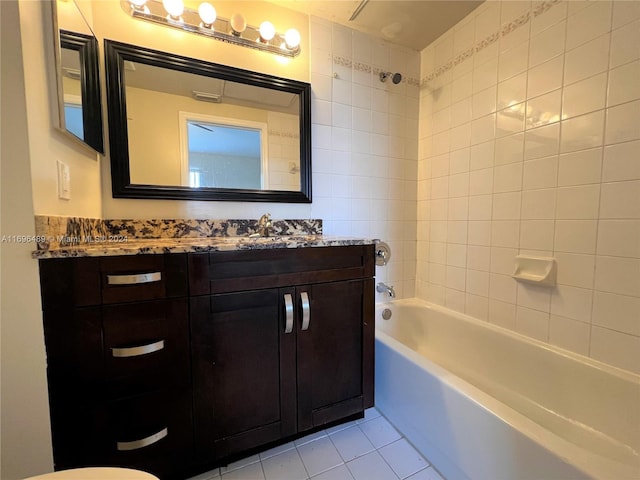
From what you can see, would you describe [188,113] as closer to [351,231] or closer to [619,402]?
[351,231]

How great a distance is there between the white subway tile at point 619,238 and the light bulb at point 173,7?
2.13 metres

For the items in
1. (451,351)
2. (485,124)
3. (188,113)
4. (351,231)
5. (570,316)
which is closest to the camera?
(570,316)

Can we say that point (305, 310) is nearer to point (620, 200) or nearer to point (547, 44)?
point (620, 200)

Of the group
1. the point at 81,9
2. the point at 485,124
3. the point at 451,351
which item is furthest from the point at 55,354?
the point at 485,124

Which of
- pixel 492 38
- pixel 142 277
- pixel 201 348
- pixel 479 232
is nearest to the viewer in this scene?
pixel 142 277

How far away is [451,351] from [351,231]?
101 centimetres

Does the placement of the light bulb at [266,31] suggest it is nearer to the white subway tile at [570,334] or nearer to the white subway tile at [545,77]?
the white subway tile at [545,77]

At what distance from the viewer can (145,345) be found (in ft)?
2.82

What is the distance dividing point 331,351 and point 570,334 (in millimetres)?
1103

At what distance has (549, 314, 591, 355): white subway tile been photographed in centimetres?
116

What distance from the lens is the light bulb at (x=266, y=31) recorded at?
1.44m

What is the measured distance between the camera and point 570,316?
1.20 m

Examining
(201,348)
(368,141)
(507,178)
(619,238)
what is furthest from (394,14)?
(201,348)

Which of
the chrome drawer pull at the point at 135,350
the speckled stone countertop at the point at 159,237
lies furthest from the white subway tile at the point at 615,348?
the chrome drawer pull at the point at 135,350
